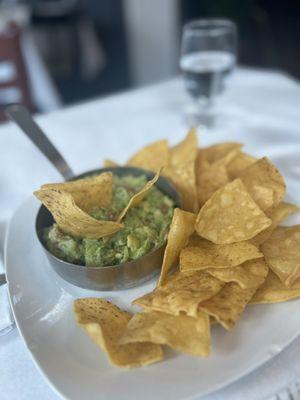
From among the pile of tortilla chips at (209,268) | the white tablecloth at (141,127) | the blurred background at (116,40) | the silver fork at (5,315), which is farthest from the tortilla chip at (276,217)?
the blurred background at (116,40)

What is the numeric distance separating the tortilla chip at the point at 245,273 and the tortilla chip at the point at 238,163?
32 centimetres

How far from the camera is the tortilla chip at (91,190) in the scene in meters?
0.89

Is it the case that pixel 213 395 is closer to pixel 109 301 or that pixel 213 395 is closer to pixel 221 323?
pixel 221 323

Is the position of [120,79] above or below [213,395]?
below

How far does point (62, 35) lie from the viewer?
145 inches

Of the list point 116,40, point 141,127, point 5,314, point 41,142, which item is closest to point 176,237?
point 5,314

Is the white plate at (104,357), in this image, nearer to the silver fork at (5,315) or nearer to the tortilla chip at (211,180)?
the silver fork at (5,315)

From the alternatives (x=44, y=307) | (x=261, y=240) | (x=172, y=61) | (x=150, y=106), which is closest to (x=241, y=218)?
(x=261, y=240)

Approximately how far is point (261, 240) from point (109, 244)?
0.98ft

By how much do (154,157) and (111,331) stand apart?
54 centimetres

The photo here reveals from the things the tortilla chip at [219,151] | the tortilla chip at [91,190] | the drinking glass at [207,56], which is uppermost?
the drinking glass at [207,56]

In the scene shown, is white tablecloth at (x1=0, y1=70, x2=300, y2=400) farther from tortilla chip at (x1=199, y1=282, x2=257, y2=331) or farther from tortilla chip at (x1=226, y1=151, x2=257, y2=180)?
tortilla chip at (x1=199, y1=282, x2=257, y2=331)

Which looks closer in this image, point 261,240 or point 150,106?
point 261,240

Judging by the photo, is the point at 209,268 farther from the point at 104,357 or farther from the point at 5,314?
the point at 5,314
